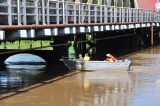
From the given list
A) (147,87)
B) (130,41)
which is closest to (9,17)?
(147,87)

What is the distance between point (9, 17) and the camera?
21.9 m

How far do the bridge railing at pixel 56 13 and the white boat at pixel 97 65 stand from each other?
2.59 meters

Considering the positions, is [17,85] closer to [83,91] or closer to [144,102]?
[83,91]

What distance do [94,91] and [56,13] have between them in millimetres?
5195

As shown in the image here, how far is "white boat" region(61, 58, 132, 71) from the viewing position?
1330 inches

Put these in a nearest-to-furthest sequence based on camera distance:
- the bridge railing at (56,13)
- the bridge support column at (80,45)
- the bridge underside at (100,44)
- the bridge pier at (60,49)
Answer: the bridge railing at (56,13), the bridge pier at (60,49), the bridge underside at (100,44), the bridge support column at (80,45)

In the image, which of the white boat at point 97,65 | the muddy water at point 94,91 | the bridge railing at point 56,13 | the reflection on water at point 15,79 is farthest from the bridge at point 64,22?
the muddy water at point 94,91

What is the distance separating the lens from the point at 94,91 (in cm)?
2519

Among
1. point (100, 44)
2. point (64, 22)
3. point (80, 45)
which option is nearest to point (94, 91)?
point (64, 22)

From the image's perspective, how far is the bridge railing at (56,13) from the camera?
22.3m

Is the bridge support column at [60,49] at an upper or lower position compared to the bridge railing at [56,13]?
lower

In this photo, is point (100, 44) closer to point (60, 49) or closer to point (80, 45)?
point (80, 45)

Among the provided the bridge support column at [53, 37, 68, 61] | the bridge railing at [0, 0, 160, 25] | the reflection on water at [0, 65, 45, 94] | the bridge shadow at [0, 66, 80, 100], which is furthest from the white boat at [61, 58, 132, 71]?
the bridge support column at [53, 37, 68, 61]

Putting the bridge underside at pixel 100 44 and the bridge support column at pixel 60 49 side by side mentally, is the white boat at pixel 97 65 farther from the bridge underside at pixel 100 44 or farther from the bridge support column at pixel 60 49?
the bridge support column at pixel 60 49
